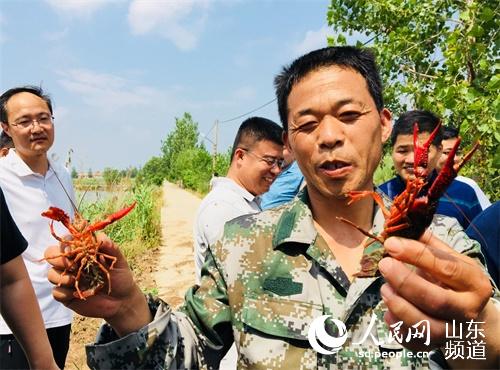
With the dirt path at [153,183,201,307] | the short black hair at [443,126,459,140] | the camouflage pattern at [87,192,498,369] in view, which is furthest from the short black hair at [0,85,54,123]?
the dirt path at [153,183,201,307]

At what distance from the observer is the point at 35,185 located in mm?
3338

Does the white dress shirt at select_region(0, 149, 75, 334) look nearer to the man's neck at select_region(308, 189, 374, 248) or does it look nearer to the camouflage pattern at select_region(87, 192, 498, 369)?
the camouflage pattern at select_region(87, 192, 498, 369)

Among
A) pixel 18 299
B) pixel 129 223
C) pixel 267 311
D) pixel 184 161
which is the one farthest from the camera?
Answer: pixel 184 161

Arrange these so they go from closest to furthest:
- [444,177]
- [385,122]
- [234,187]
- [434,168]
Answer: [444,177], [385,122], [234,187], [434,168]

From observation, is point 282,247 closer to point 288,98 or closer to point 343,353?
point 343,353

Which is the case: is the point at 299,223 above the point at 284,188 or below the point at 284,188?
above

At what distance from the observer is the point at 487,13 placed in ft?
14.0

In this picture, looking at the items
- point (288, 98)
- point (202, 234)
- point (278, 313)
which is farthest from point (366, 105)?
point (202, 234)

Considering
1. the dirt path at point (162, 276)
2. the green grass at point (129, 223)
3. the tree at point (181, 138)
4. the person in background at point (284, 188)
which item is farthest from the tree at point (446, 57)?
the tree at point (181, 138)

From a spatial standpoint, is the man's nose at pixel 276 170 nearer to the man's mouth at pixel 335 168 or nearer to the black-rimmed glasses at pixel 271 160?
the black-rimmed glasses at pixel 271 160

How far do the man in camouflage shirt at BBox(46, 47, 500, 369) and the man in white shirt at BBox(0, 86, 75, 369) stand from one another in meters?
1.82

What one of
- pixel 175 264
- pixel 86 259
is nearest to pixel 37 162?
pixel 86 259

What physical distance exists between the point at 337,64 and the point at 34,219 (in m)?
2.48

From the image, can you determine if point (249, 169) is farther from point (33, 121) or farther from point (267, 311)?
point (267, 311)
